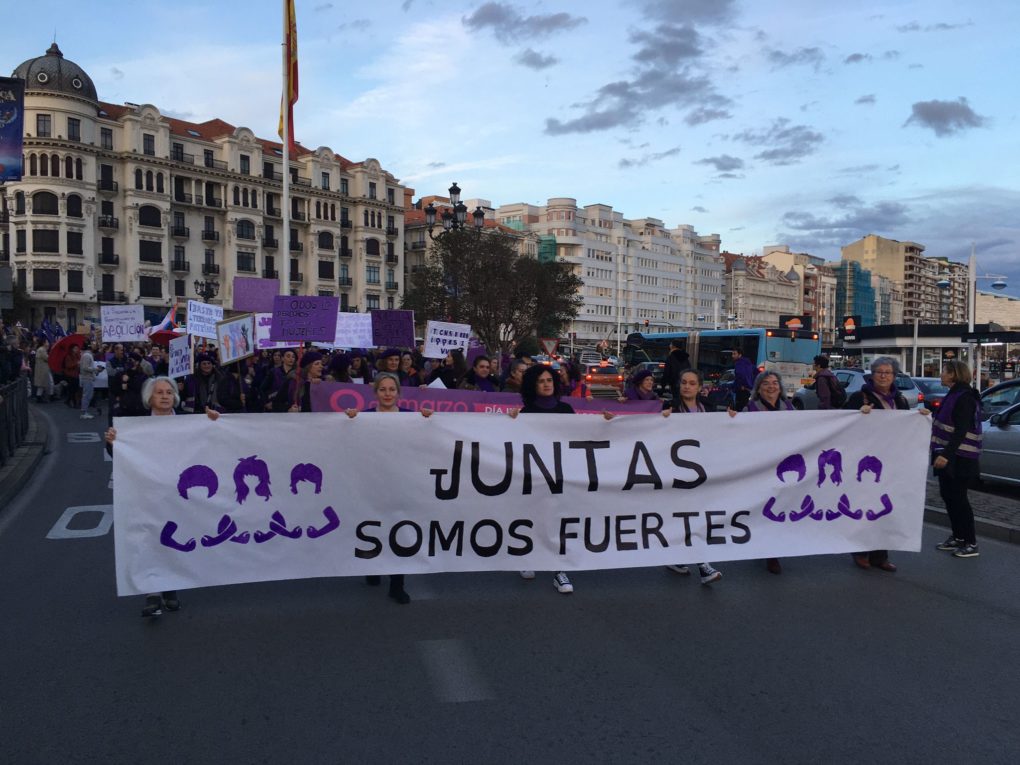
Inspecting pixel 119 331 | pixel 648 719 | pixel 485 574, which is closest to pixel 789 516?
pixel 485 574

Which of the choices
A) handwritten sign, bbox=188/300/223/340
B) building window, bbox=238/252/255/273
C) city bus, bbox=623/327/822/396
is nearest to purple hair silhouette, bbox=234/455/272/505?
handwritten sign, bbox=188/300/223/340

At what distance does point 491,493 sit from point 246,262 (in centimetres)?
8183

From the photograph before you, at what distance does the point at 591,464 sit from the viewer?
6414 millimetres

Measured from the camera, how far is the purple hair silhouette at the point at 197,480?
5730 millimetres

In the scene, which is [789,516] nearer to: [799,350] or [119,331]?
[119,331]

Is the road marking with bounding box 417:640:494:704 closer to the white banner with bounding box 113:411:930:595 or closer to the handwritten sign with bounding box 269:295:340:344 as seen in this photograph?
the white banner with bounding box 113:411:930:595

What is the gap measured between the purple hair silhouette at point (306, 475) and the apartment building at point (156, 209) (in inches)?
2523

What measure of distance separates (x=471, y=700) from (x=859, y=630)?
2751 mm

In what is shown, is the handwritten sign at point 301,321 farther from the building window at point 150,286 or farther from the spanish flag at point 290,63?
the building window at point 150,286

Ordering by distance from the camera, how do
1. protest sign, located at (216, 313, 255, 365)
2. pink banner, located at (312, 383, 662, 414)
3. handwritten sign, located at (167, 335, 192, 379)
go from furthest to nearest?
handwritten sign, located at (167, 335, 192, 379) → protest sign, located at (216, 313, 255, 365) → pink banner, located at (312, 383, 662, 414)

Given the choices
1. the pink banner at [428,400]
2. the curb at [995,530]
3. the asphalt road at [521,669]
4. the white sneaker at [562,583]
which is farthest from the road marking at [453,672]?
the curb at [995,530]

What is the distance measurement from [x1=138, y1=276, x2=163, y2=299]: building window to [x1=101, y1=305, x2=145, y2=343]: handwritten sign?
194 feet

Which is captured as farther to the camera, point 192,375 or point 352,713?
point 192,375

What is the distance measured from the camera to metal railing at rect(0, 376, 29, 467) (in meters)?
12.3
